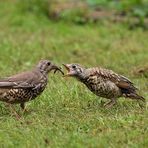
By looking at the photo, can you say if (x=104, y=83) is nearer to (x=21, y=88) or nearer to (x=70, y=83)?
(x=21, y=88)

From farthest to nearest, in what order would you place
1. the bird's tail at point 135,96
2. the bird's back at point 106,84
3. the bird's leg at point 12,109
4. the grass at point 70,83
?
1. the bird's tail at point 135,96
2. the bird's back at point 106,84
3. the bird's leg at point 12,109
4. the grass at point 70,83

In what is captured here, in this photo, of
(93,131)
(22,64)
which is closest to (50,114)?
(93,131)

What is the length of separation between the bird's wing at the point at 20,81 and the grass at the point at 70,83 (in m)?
0.35

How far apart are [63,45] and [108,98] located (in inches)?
212

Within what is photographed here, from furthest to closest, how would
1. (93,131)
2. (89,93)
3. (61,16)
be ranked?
(61,16) → (89,93) → (93,131)

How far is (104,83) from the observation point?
31.3 feet

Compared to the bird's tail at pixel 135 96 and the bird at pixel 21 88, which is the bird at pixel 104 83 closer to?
the bird's tail at pixel 135 96

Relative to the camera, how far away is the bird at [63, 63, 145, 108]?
9.52m

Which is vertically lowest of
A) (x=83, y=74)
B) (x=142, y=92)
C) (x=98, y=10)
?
(x=98, y=10)

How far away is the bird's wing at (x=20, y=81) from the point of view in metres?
→ 9.09

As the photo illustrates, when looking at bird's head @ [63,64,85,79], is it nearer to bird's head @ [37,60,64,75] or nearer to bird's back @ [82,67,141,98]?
bird's back @ [82,67,141,98]

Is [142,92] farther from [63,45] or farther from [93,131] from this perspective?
[63,45]

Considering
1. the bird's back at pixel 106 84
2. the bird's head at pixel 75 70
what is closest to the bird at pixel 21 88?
the bird's head at pixel 75 70

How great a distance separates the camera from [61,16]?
57.0ft
